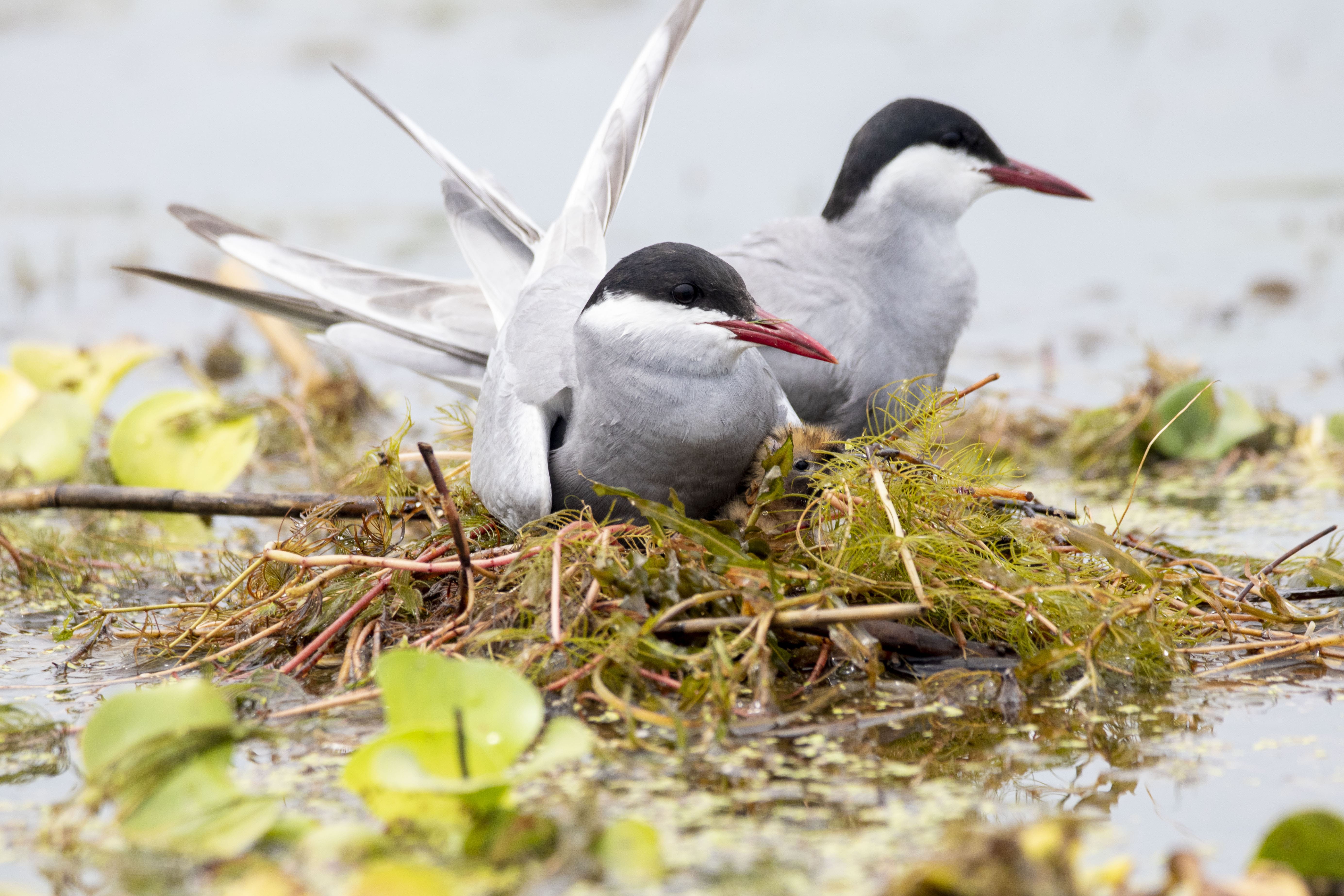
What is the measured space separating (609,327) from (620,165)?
1.43 metres

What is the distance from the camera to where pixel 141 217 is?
10188 mm

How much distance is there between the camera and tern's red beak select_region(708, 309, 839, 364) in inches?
129

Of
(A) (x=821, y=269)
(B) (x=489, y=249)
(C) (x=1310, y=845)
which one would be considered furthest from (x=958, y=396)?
(B) (x=489, y=249)

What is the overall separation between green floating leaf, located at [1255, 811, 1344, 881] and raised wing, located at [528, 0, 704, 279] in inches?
112

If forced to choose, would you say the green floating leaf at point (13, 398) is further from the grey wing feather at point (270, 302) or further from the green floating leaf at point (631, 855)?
the green floating leaf at point (631, 855)

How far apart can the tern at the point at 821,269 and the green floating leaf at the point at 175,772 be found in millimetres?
2262

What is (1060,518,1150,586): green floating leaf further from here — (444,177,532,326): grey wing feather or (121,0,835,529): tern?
(444,177,532,326): grey wing feather

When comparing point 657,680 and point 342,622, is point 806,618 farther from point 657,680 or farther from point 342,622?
point 342,622

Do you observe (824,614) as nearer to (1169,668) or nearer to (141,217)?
(1169,668)

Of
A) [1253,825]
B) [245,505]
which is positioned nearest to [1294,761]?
[1253,825]

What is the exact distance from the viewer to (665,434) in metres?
3.37

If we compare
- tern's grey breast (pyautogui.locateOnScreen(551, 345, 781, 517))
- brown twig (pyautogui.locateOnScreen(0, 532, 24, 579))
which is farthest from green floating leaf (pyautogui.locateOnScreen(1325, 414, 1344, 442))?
brown twig (pyautogui.locateOnScreen(0, 532, 24, 579))

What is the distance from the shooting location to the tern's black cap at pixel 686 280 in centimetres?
332

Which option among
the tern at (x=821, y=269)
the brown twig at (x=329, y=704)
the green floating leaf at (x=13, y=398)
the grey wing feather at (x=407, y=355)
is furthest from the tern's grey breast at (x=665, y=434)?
the green floating leaf at (x=13, y=398)
